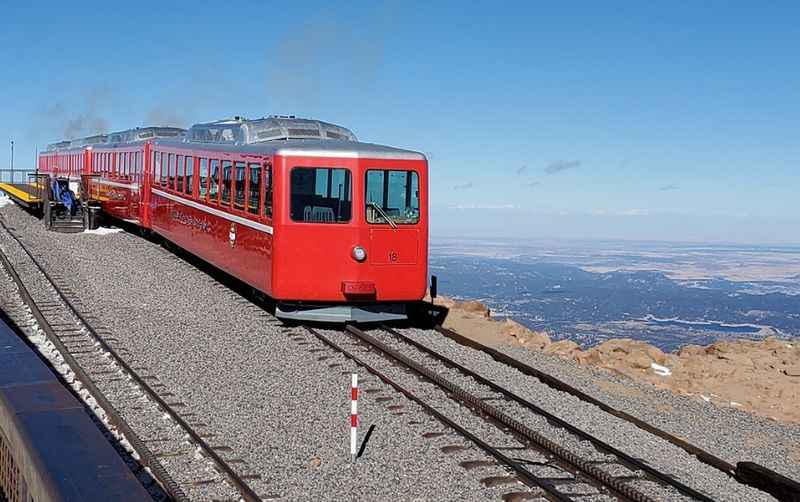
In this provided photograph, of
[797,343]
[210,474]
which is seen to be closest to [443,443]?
[210,474]

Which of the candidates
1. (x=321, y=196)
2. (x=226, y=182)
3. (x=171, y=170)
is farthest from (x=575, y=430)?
(x=171, y=170)

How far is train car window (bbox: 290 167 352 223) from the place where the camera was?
12.7 meters

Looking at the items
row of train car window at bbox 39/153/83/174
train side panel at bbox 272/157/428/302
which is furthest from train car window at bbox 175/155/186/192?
row of train car window at bbox 39/153/83/174

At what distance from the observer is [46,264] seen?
63.2 feet

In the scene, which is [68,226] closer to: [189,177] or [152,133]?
[152,133]

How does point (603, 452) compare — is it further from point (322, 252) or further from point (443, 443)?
point (322, 252)

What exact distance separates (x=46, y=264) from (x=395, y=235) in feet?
33.4

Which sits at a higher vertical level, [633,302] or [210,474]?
[210,474]

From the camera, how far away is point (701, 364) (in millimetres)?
15812

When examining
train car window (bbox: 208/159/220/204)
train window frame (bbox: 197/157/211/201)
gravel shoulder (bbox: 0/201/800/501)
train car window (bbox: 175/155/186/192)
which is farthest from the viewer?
train car window (bbox: 175/155/186/192)

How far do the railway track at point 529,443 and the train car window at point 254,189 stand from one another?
3014 mm

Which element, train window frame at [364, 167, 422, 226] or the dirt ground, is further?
the dirt ground

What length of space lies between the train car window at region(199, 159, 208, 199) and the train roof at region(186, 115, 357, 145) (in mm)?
535

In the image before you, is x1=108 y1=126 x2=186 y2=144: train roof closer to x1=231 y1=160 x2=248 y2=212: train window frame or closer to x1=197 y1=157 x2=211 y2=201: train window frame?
x1=197 y1=157 x2=211 y2=201: train window frame
